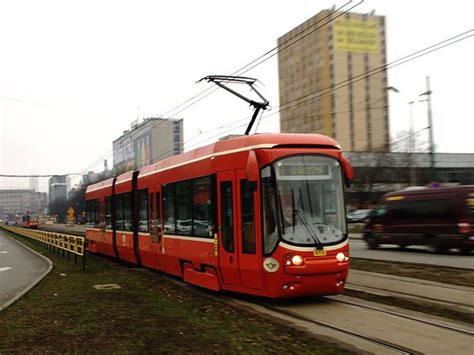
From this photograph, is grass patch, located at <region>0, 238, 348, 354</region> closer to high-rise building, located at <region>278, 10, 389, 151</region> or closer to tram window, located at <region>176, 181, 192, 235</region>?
tram window, located at <region>176, 181, 192, 235</region>

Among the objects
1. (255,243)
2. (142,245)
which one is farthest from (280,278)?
(142,245)

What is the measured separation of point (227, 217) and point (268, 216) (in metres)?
1.18

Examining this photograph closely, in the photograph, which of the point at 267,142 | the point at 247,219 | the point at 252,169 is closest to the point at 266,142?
the point at 267,142

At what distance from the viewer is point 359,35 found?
51094mm

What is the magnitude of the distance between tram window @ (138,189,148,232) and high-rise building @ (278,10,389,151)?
35.5m

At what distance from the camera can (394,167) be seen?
50.4 m

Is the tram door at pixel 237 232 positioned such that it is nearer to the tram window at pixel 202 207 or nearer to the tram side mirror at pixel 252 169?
the tram side mirror at pixel 252 169

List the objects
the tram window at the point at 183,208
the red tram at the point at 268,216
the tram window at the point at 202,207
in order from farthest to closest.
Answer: the tram window at the point at 183,208 < the tram window at the point at 202,207 < the red tram at the point at 268,216

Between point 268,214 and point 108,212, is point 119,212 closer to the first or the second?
point 108,212

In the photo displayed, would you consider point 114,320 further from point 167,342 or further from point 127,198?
point 127,198

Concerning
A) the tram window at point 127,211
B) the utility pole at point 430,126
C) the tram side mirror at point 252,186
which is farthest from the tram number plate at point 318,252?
the utility pole at point 430,126

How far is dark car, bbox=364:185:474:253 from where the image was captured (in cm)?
1981

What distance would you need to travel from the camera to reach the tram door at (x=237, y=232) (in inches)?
353

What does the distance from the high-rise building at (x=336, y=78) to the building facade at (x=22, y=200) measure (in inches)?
1552
